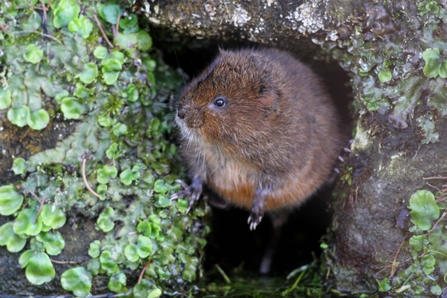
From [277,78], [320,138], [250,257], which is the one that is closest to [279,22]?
[277,78]

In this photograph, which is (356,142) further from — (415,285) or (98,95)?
(98,95)

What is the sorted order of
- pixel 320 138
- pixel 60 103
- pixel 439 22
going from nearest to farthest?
Result: pixel 439 22
pixel 60 103
pixel 320 138

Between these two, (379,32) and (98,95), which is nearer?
(379,32)

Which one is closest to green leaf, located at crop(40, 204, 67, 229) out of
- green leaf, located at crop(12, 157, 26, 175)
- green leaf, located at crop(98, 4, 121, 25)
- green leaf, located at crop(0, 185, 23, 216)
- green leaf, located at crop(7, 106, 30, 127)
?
green leaf, located at crop(0, 185, 23, 216)

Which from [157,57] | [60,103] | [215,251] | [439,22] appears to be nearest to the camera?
Answer: [439,22]

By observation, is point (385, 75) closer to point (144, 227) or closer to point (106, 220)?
point (144, 227)

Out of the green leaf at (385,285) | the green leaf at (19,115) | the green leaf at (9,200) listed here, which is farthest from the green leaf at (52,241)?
the green leaf at (385,285)

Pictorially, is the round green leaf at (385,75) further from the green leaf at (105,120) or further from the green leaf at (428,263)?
the green leaf at (105,120)

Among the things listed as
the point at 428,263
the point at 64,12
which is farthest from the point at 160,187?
the point at 428,263
